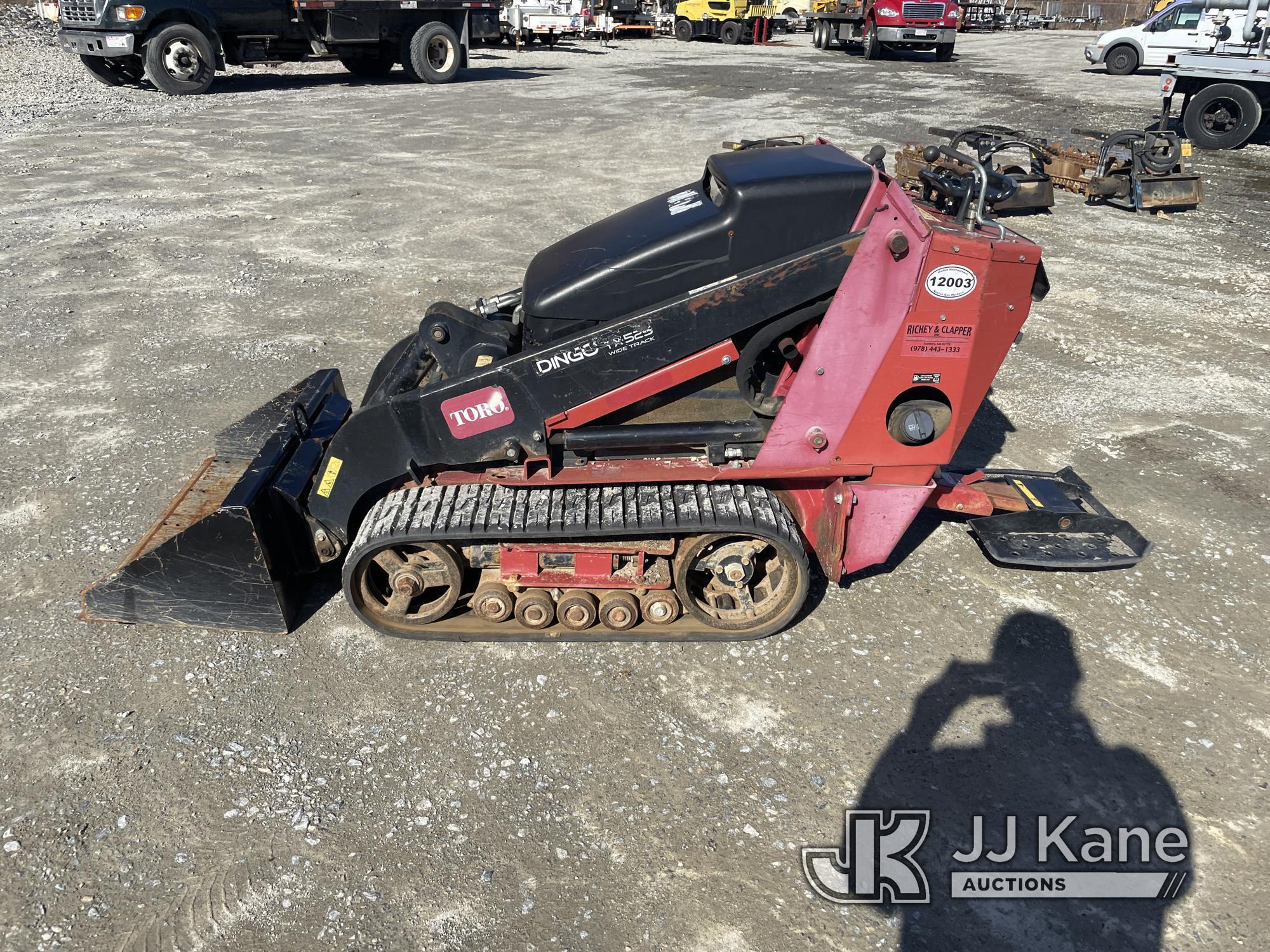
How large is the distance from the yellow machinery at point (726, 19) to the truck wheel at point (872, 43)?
587 cm

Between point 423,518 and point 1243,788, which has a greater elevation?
point 423,518

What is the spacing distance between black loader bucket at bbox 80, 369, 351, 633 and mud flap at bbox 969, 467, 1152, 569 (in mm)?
3476

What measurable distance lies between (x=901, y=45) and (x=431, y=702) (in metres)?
29.9

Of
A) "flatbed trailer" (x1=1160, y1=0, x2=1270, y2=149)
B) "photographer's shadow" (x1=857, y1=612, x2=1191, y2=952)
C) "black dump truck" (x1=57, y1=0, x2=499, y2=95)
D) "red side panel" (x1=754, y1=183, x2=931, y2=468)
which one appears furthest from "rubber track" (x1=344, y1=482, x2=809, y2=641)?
"black dump truck" (x1=57, y1=0, x2=499, y2=95)

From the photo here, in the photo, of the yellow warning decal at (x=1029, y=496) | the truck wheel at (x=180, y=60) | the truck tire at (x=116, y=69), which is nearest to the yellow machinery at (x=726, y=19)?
the truck wheel at (x=180, y=60)

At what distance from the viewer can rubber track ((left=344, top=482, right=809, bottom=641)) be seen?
387 centimetres

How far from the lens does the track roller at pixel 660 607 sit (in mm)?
4129

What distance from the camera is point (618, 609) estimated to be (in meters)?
4.09

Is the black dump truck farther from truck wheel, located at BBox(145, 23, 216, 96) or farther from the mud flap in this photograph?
the mud flap

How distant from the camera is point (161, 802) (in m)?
3.37

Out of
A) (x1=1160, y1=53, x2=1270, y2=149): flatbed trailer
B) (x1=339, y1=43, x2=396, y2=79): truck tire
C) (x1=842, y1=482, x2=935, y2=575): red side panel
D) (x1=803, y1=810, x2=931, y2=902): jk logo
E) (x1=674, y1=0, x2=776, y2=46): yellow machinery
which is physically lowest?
(x1=803, y1=810, x2=931, y2=902): jk logo

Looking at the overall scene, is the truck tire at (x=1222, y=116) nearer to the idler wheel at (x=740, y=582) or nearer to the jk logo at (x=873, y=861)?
the idler wheel at (x=740, y=582)

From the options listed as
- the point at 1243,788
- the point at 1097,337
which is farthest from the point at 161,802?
the point at 1097,337

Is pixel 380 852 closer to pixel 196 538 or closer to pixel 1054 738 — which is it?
pixel 196 538
